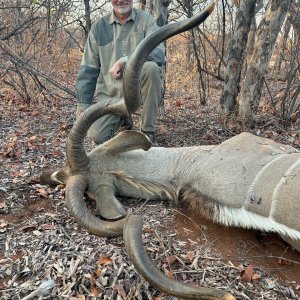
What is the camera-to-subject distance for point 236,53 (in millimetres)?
6148

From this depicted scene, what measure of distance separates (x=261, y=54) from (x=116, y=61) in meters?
2.01

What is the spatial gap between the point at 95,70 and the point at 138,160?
1.73 meters

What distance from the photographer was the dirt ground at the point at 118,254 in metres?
2.80

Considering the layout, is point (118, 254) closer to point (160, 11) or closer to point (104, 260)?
point (104, 260)

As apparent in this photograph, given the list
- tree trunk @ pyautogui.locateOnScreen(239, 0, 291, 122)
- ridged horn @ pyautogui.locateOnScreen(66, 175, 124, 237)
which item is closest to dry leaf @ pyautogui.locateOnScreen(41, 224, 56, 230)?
ridged horn @ pyautogui.locateOnScreen(66, 175, 124, 237)

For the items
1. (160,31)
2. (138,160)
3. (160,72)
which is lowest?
(138,160)

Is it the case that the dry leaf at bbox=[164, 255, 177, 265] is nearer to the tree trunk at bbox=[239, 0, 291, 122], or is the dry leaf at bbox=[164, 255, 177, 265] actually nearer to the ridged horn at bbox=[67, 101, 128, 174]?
the ridged horn at bbox=[67, 101, 128, 174]

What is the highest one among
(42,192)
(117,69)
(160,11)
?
(160,11)

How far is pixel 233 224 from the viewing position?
3.28 metres

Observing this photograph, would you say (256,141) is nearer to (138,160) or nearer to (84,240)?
(138,160)

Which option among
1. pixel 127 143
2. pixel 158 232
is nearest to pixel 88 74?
pixel 127 143

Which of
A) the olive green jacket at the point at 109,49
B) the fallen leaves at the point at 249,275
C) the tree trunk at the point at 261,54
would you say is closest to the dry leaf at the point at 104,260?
the fallen leaves at the point at 249,275

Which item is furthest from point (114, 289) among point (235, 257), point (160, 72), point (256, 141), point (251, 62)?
point (251, 62)

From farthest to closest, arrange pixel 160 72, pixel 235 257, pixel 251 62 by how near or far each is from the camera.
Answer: pixel 251 62
pixel 160 72
pixel 235 257
